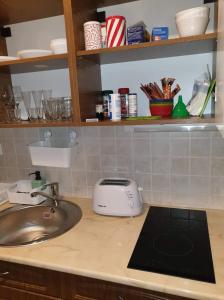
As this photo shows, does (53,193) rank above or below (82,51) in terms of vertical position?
below

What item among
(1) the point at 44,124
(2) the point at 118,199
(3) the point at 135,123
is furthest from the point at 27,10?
(2) the point at 118,199

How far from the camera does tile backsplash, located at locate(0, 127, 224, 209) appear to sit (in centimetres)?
129

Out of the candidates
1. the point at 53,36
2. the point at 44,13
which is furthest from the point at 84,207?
the point at 44,13

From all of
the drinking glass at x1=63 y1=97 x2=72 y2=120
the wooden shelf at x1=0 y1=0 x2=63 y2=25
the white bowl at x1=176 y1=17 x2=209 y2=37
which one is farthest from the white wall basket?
the white bowl at x1=176 y1=17 x2=209 y2=37

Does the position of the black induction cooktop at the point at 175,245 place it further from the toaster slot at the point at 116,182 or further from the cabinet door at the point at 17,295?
the cabinet door at the point at 17,295

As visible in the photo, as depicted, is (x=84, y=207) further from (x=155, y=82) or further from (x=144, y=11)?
(x=144, y=11)

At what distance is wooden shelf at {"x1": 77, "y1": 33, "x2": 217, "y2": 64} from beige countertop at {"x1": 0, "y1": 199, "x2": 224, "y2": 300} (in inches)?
32.4

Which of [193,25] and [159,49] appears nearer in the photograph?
[193,25]

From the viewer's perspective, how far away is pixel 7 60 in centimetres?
123

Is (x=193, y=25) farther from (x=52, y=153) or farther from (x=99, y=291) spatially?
(x=99, y=291)

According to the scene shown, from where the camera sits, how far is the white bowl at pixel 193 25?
96 cm

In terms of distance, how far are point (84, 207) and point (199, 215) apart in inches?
25.2

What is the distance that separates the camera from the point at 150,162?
54.5 inches

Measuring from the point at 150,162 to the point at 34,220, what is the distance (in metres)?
0.79
